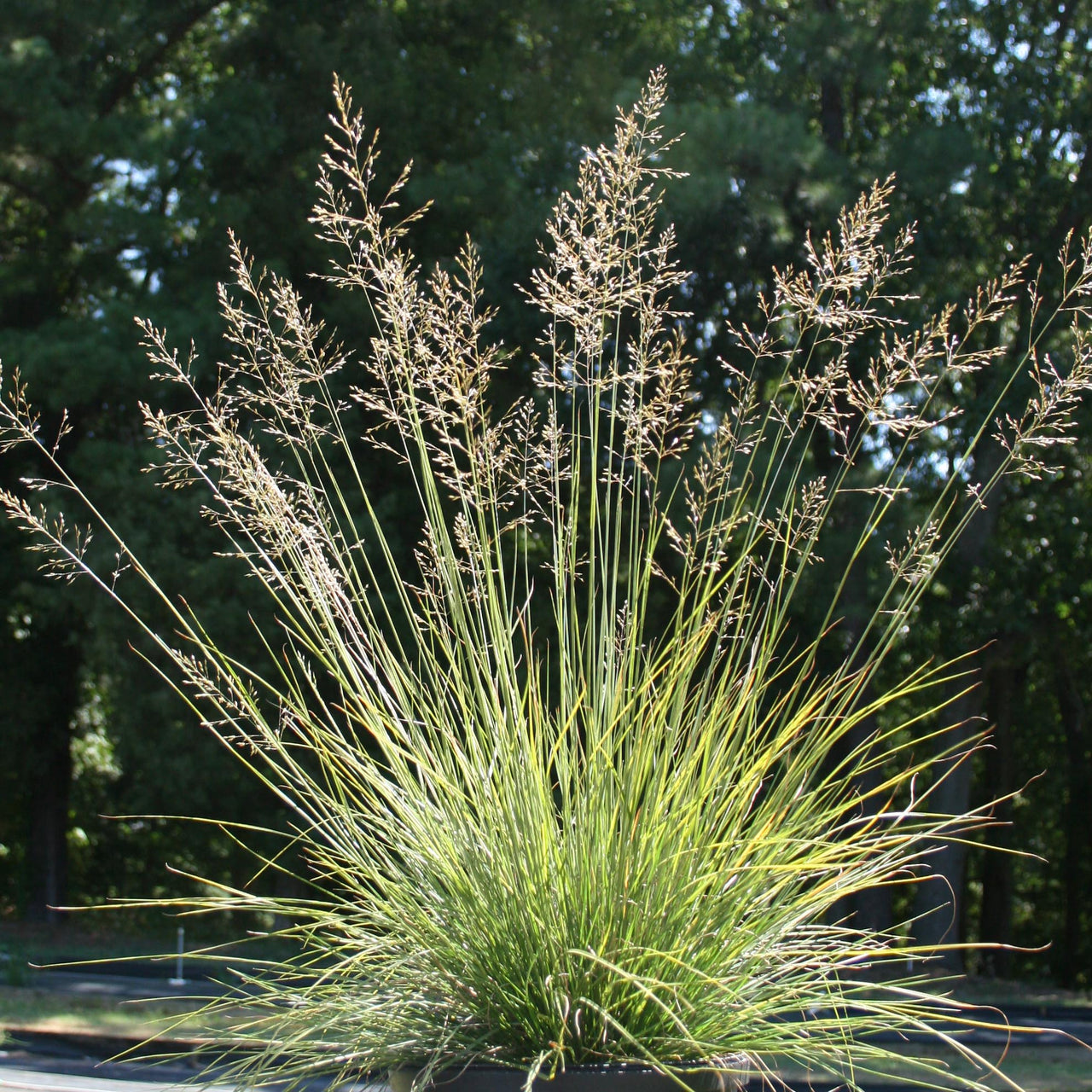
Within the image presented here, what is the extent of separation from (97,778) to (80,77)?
338 inches

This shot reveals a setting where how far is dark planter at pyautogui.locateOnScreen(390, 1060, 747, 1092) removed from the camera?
1250mm

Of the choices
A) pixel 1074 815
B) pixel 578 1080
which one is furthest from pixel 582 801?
pixel 1074 815

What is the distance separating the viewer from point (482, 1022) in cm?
139

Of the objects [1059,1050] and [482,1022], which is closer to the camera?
[482,1022]

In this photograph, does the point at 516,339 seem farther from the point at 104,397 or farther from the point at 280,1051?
the point at 280,1051

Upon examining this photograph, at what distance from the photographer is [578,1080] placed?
1.25 metres

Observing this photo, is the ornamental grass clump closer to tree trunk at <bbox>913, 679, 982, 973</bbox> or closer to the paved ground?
the paved ground

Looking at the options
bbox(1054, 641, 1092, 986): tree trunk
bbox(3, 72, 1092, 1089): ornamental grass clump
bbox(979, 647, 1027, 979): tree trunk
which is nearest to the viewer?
bbox(3, 72, 1092, 1089): ornamental grass clump

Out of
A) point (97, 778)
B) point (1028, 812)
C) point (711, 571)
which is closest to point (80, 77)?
point (97, 778)

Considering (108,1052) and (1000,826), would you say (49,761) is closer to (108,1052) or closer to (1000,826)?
(108,1052)

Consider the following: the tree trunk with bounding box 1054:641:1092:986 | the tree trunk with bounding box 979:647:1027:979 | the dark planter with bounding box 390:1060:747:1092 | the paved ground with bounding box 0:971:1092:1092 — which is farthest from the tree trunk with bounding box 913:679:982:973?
the dark planter with bounding box 390:1060:747:1092

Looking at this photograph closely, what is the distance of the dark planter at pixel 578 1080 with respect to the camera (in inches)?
49.2

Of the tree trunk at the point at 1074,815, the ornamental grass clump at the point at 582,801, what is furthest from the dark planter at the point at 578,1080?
the tree trunk at the point at 1074,815

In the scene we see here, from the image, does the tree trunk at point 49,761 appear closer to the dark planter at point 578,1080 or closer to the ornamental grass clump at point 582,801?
the ornamental grass clump at point 582,801
